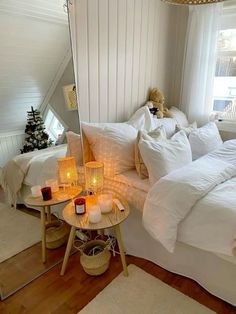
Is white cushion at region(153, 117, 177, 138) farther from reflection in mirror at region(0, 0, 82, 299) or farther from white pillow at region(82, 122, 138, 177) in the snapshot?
reflection in mirror at region(0, 0, 82, 299)

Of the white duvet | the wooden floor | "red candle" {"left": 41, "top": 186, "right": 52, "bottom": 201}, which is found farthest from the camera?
"red candle" {"left": 41, "top": 186, "right": 52, "bottom": 201}

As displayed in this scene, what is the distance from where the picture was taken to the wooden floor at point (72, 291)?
1.51 meters

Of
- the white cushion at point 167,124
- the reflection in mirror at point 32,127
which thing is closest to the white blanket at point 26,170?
the reflection in mirror at point 32,127

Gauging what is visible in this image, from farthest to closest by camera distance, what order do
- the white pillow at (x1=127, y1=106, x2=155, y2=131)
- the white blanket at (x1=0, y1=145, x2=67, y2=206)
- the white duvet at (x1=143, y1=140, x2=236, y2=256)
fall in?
the white pillow at (x1=127, y1=106, x2=155, y2=131), the white blanket at (x1=0, y1=145, x2=67, y2=206), the white duvet at (x1=143, y1=140, x2=236, y2=256)

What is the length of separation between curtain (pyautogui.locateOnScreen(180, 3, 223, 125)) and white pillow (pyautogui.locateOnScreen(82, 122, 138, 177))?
4.44ft

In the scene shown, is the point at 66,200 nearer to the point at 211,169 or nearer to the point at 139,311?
the point at 139,311

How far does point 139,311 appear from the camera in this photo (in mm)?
1489

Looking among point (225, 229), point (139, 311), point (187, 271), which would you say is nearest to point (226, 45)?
point (225, 229)

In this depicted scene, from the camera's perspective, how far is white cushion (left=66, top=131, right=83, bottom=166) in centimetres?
199

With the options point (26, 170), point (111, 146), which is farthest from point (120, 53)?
point (26, 170)

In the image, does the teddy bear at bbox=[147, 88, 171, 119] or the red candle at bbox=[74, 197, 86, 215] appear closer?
the red candle at bbox=[74, 197, 86, 215]

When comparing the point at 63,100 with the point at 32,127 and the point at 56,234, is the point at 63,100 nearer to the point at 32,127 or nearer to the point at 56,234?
the point at 32,127

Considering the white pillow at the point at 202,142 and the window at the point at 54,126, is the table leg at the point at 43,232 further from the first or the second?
the white pillow at the point at 202,142

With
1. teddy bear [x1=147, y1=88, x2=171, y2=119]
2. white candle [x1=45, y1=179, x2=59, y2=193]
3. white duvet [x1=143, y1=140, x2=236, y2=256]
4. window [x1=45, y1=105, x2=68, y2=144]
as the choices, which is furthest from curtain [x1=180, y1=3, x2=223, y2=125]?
white candle [x1=45, y1=179, x2=59, y2=193]
